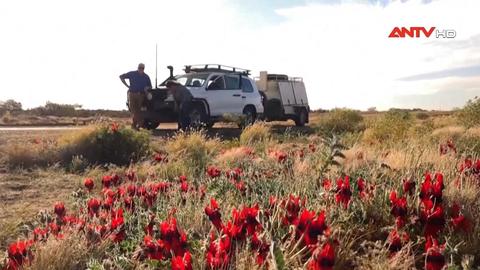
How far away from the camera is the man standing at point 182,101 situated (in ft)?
51.4

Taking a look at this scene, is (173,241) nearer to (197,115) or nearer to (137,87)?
(137,87)

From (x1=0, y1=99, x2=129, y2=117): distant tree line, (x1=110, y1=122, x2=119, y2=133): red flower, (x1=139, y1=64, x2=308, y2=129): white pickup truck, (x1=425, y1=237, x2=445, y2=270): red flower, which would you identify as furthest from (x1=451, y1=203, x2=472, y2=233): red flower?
(x1=0, y1=99, x2=129, y2=117): distant tree line

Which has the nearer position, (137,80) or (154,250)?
(154,250)

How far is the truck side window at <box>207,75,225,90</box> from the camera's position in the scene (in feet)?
54.9

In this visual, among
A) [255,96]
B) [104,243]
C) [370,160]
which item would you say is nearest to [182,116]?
[255,96]

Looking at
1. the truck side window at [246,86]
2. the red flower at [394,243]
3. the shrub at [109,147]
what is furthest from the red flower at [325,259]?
the truck side window at [246,86]

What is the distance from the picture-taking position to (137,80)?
605 inches

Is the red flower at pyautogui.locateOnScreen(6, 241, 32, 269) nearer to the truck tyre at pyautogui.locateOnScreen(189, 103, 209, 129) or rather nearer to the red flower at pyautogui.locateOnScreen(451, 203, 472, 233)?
the red flower at pyautogui.locateOnScreen(451, 203, 472, 233)

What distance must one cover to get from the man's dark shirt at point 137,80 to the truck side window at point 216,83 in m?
1.99

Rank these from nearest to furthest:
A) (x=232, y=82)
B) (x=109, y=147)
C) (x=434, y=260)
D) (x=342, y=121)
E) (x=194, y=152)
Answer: (x=434, y=260) < (x=194, y=152) < (x=109, y=147) < (x=232, y=82) < (x=342, y=121)

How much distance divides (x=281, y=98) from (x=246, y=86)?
363 centimetres

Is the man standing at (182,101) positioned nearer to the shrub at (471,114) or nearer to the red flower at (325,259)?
the shrub at (471,114)

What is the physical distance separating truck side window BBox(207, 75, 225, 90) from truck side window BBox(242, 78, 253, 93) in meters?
1.22

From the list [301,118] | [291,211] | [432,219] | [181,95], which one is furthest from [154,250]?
[301,118]
